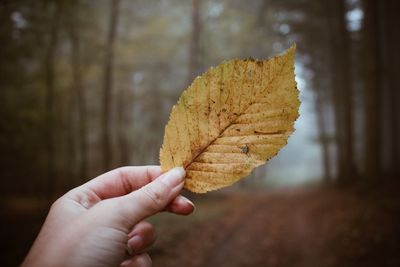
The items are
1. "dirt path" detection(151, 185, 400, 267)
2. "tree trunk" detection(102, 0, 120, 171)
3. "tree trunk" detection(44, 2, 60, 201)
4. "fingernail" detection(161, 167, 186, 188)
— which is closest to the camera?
"fingernail" detection(161, 167, 186, 188)

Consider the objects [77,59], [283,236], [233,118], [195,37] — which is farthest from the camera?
[195,37]

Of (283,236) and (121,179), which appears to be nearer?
(121,179)

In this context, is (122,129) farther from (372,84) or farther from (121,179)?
(121,179)

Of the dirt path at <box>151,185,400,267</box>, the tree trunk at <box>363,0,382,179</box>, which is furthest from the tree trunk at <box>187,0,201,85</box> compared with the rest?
the tree trunk at <box>363,0,382,179</box>

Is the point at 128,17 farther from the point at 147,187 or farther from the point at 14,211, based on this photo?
the point at 147,187

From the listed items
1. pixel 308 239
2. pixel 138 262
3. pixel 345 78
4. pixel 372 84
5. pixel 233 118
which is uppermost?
pixel 345 78

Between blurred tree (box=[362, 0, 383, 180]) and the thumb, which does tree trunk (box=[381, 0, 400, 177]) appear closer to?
blurred tree (box=[362, 0, 383, 180])

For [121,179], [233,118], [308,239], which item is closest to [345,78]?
[308,239]
